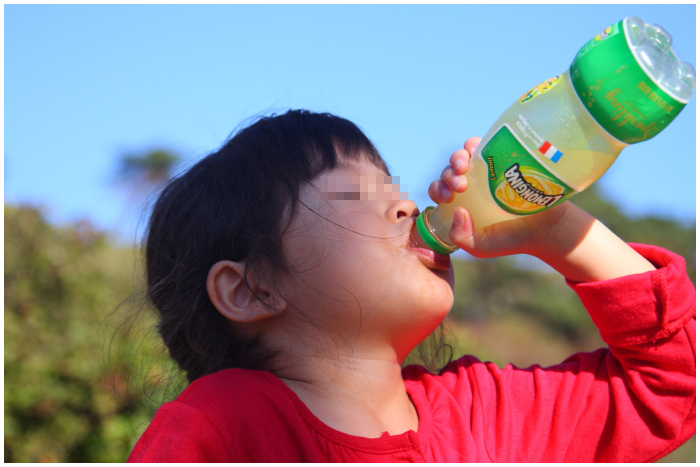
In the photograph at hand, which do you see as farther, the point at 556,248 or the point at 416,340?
the point at 556,248

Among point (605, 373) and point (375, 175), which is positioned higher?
point (375, 175)

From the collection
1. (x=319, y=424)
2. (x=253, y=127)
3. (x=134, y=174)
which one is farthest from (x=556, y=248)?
(x=134, y=174)

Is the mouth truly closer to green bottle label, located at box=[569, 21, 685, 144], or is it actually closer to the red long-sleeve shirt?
the red long-sleeve shirt

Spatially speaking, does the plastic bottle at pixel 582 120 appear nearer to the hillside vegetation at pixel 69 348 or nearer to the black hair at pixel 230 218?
the black hair at pixel 230 218

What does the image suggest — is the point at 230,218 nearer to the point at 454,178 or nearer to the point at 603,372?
the point at 454,178

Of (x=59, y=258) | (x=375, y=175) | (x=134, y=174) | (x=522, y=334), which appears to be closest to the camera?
(x=375, y=175)

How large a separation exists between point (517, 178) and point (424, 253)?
0.33 meters

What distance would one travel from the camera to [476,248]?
1.59 meters

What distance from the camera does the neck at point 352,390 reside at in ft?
4.79

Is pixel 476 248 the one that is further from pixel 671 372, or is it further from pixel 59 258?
pixel 59 258

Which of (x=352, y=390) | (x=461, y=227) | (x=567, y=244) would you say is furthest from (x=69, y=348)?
(x=567, y=244)

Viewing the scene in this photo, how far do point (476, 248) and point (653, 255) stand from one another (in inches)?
22.2

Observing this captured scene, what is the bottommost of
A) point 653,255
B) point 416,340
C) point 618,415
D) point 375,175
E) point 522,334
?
point 522,334

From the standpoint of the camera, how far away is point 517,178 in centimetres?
133
